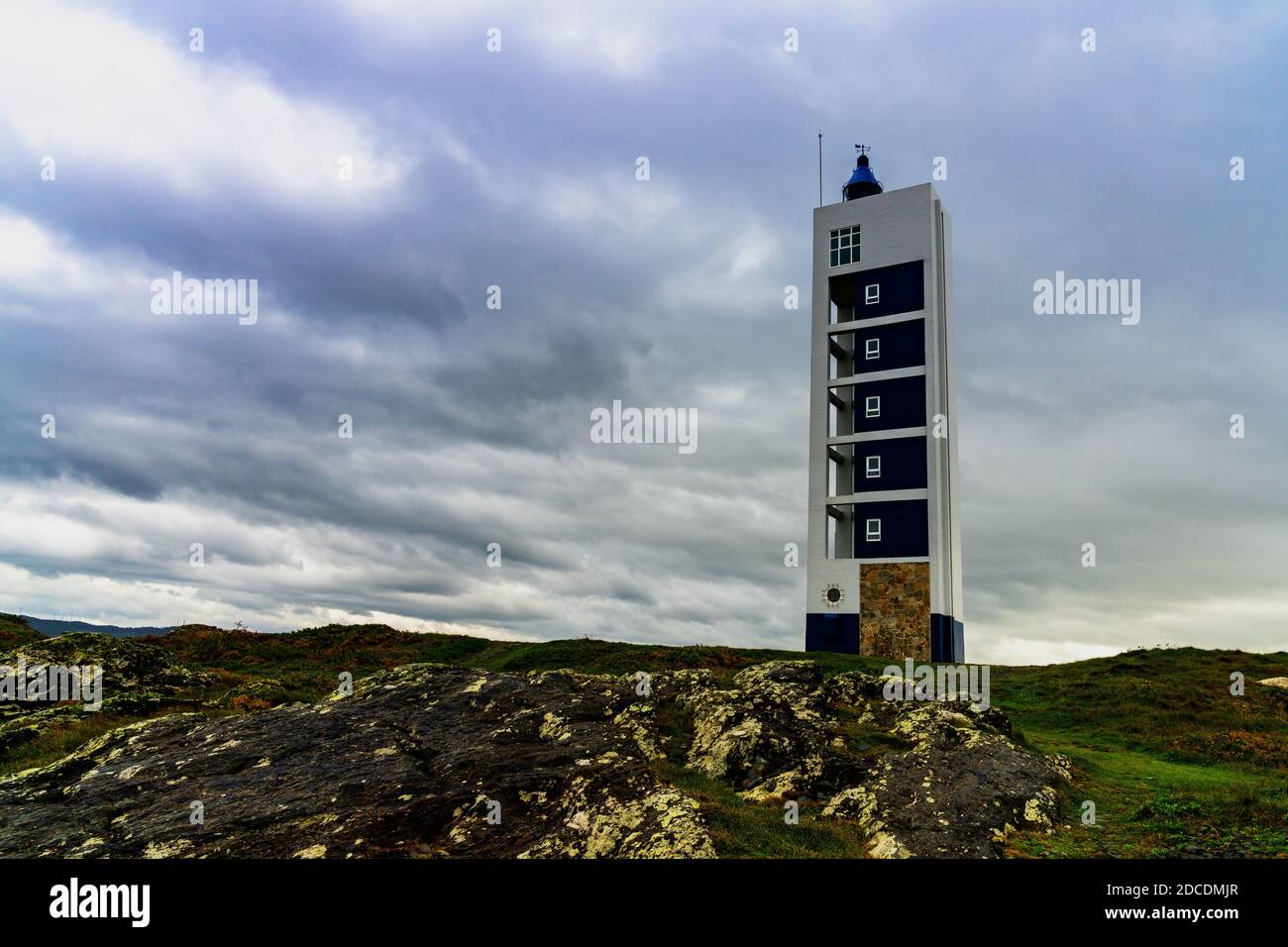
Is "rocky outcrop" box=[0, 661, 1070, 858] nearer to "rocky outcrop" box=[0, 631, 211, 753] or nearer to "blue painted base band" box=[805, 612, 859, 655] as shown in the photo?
"rocky outcrop" box=[0, 631, 211, 753]

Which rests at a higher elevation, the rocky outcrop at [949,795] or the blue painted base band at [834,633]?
the rocky outcrop at [949,795]

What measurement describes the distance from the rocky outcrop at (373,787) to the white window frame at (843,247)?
183ft

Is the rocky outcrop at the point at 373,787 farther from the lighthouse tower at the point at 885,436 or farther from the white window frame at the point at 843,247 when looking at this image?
the white window frame at the point at 843,247

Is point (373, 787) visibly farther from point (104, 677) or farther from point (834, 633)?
point (834, 633)

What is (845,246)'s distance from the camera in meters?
67.1

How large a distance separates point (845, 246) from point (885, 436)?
693 inches
